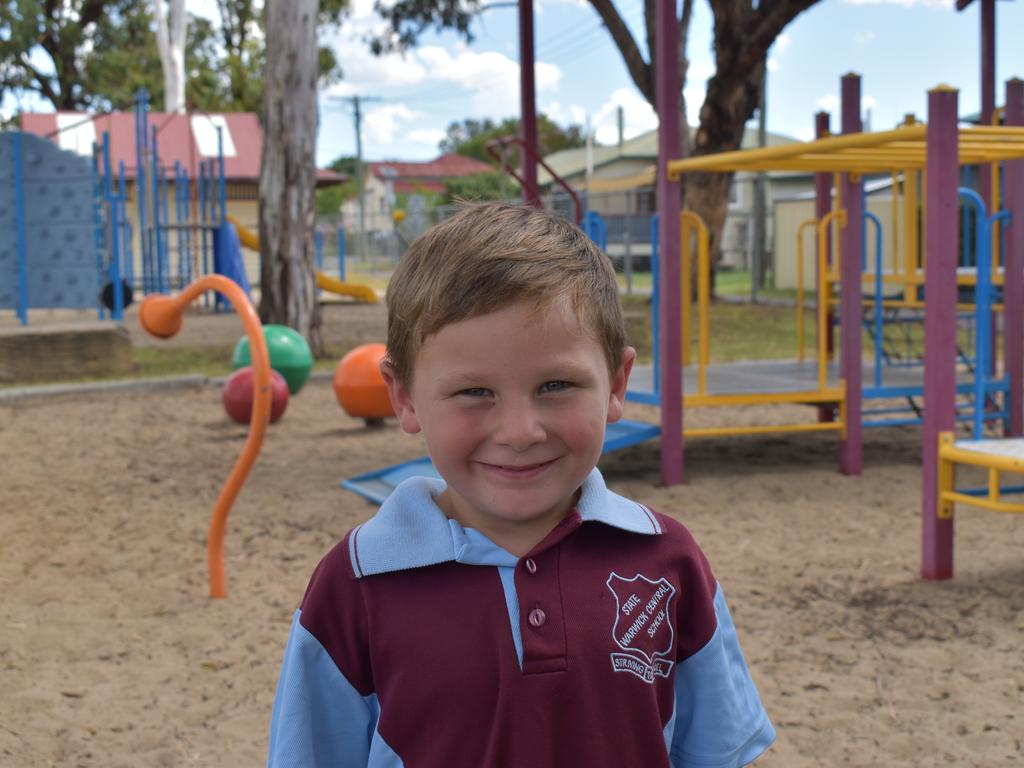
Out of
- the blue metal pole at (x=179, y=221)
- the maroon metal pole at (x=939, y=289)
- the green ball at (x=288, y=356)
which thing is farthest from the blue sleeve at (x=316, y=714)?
the blue metal pole at (x=179, y=221)

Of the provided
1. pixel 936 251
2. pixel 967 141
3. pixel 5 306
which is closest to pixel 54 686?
pixel 936 251

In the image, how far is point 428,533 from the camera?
60.3 inches

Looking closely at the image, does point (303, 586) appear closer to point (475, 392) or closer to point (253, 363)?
point (253, 363)

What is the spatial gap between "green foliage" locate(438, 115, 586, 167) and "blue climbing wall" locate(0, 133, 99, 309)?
45.3 m

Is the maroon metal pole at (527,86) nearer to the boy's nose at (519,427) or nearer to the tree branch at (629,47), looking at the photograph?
the boy's nose at (519,427)

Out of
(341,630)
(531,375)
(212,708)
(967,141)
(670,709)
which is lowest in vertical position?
(212,708)

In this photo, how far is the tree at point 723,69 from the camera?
14.3m

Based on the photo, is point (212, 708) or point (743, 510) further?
point (743, 510)

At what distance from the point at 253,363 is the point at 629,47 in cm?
1324

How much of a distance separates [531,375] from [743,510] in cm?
437

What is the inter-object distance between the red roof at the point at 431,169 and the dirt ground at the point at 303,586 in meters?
86.2

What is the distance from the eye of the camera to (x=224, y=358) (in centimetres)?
1264

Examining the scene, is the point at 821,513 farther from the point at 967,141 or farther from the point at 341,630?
the point at 341,630

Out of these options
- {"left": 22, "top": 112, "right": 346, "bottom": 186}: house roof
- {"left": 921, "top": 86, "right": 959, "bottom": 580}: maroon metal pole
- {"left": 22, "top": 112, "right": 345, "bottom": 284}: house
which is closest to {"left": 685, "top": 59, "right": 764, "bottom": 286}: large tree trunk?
{"left": 921, "top": 86, "right": 959, "bottom": 580}: maroon metal pole
